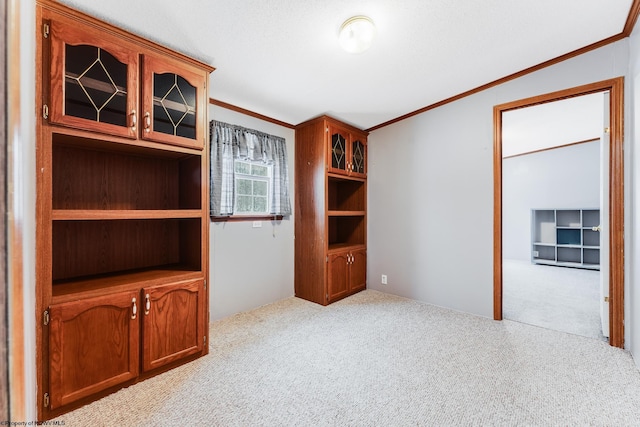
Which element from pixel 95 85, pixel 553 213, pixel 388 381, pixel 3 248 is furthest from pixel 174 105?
pixel 553 213

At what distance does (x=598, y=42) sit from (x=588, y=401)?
2.67 m

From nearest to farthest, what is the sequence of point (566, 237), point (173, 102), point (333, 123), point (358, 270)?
point (173, 102), point (333, 123), point (358, 270), point (566, 237)

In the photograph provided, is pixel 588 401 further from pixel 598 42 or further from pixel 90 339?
pixel 90 339

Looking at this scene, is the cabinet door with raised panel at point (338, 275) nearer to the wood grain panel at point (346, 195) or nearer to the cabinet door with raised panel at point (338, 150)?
the wood grain panel at point (346, 195)

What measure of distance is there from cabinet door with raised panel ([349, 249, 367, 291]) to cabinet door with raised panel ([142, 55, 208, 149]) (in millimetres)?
2457

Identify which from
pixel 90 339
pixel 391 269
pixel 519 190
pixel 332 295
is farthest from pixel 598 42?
pixel 519 190

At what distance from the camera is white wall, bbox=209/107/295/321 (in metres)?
2.88

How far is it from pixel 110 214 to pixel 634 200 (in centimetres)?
371

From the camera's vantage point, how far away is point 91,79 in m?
1.64

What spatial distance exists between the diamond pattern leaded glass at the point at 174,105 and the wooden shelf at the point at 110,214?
22.8 inches

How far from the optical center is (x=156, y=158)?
231 centimetres

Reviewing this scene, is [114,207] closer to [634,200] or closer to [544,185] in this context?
[634,200]

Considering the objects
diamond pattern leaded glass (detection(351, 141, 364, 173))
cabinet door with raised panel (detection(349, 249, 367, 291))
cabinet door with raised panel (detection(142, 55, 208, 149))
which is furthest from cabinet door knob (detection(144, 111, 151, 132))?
cabinet door with raised panel (detection(349, 249, 367, 291))

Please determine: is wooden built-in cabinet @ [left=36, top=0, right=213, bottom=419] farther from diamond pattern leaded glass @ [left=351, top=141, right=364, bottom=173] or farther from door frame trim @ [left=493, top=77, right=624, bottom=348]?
door frame trim @ [left=493, top=77, right=624, bottom=348]
